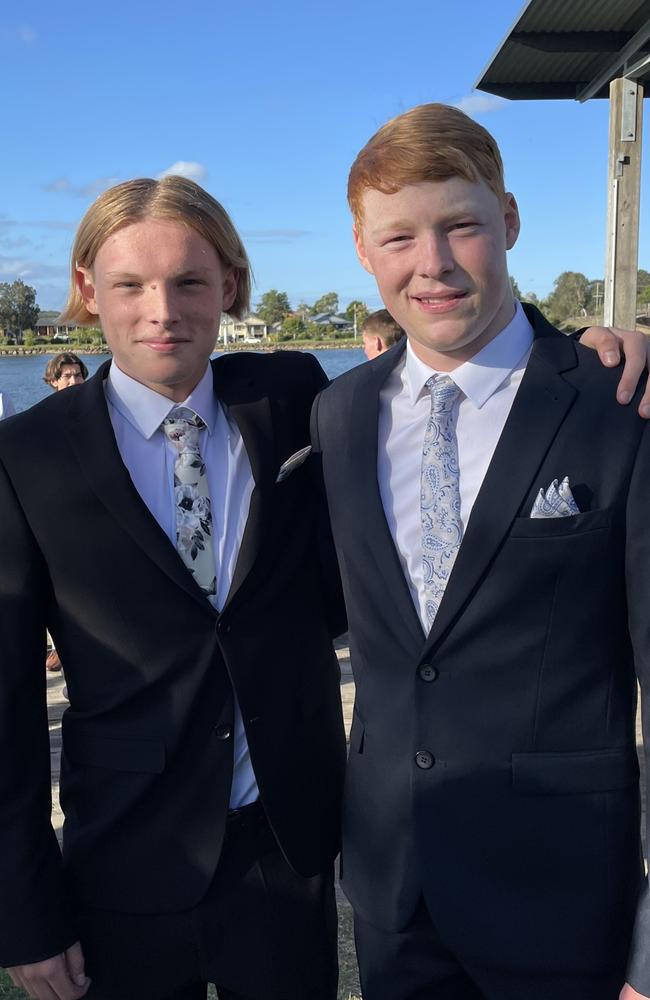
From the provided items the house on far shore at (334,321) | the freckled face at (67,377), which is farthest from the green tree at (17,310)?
the freckled face at (67,377)

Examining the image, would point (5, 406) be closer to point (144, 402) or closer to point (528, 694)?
point (144, 402)

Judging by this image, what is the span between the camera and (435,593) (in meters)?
1.69

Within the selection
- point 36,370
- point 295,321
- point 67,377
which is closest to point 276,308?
point 295,321

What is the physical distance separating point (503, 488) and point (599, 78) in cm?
523

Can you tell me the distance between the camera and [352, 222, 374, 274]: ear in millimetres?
1780

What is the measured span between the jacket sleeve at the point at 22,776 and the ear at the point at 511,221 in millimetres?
1091

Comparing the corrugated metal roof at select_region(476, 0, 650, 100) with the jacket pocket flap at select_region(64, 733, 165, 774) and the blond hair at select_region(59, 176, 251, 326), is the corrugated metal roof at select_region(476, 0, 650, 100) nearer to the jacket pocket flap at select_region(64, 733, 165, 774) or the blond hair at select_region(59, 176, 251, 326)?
the blond hair at select_region(59, 176, 251, 326)

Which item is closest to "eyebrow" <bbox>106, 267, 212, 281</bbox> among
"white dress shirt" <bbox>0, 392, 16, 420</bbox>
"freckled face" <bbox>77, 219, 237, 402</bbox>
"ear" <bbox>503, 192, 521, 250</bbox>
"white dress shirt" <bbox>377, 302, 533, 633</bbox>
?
"freckled face" <bbox>77, 219, 237, 402</bbox>

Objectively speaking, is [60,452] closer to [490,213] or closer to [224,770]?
[224,770]

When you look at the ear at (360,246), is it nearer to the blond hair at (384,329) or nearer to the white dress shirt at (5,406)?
the blond hair at (384,329)

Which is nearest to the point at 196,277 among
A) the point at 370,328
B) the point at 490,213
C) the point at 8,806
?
the point at 490,213

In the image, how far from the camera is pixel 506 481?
5.36ft

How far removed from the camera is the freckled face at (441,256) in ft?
5.42

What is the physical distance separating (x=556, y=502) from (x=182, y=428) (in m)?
0.78
